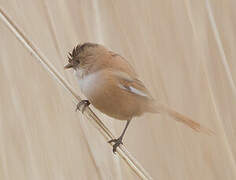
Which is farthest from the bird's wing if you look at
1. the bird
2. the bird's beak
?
the bird's beak

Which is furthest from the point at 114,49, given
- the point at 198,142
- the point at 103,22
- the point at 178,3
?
the point at 198,142

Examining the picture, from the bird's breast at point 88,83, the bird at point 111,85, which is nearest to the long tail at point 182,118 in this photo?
the bird at point 111,85

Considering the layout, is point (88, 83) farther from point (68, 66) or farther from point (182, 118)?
point (182, 118)

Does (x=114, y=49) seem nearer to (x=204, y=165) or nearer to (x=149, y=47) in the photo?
(x=149, y=47)

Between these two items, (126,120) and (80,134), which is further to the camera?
(126,120)

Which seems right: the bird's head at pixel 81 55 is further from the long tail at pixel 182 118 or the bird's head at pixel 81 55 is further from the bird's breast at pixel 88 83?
the long tail at pixel 182 118
